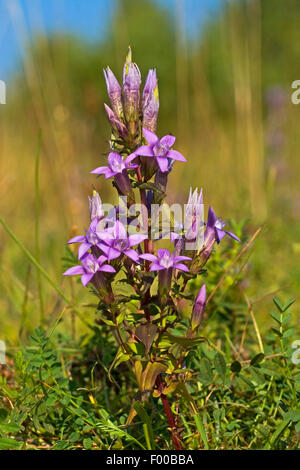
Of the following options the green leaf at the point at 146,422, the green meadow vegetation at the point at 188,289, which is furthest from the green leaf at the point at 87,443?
the green leaf at the point at 146,422

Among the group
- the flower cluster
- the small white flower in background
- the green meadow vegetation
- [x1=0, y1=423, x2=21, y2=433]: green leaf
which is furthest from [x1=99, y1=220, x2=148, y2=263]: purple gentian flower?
the small white flower in background

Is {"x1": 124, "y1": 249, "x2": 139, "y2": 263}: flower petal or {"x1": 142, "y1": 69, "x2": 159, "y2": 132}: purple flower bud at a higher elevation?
{"x1": 142, "y1": 69, "x2": 159, "y2": 132}: purple flower bud

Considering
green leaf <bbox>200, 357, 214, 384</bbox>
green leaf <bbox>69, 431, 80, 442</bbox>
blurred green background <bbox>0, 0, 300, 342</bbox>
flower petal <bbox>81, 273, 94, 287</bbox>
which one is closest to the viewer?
flower petal <bbox>81, 273, 94, 287</bbox>

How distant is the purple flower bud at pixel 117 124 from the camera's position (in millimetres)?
1016

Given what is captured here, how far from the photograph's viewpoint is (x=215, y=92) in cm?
1523

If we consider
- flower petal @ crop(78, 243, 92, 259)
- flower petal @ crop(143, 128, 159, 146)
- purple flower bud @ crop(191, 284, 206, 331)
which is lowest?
purple flower bud @ crop(191, 284, 206, 331)

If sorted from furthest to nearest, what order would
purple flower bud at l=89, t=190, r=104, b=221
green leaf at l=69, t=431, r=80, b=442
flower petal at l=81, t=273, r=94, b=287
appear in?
green leaf at l=69, t=431, r=80, b=442, purple flower bud at l=89, t=190, r=104, b=221, flower petal at l=81, t=273, r=94, b=287

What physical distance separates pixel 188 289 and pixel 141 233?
31.5 inches

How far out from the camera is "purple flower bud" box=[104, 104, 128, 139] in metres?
1.02

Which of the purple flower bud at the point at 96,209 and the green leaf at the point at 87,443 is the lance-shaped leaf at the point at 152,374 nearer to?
the green leaf at the point at 87,443

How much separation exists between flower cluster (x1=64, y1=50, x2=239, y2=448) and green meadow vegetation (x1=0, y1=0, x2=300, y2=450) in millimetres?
55

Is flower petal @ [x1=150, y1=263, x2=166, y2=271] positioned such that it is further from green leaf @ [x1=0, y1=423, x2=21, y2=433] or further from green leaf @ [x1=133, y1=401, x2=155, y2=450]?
green leaf @ [x1=0, y1=423, x2=21, y2=433]

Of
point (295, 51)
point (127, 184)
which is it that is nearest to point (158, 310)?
point (127, 184)
